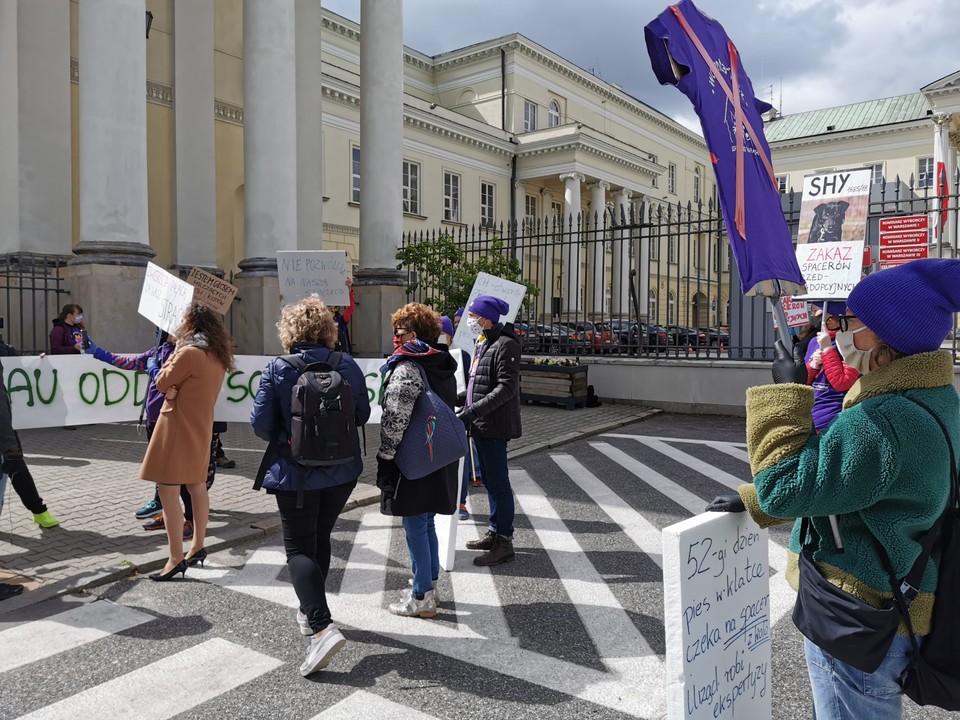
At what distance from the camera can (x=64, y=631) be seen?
14.2ft

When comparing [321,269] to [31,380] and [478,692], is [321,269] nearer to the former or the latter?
[31,380]

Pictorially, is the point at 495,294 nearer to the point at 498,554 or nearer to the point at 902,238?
the point at 498,554

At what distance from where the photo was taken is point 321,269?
381 inches

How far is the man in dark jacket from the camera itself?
564cm

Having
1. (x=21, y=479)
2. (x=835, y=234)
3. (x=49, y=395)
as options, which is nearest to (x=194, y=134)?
(x=49, y=395)

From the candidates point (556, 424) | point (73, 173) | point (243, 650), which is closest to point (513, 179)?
point (73, 173)

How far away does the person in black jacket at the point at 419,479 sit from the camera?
4359 mm

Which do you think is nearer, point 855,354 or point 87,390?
point 855,354

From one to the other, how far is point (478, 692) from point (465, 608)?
1.11 meters

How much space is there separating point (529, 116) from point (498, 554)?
4293 cm

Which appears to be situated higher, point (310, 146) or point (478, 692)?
point (310, 146)

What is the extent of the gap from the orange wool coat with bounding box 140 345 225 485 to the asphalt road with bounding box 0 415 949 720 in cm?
76

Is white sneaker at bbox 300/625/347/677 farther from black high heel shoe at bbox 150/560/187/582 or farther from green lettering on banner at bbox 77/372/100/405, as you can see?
green lettering on banner at bbox 77/372/100/405

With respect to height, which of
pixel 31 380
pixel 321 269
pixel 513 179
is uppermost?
pixel 513 179
